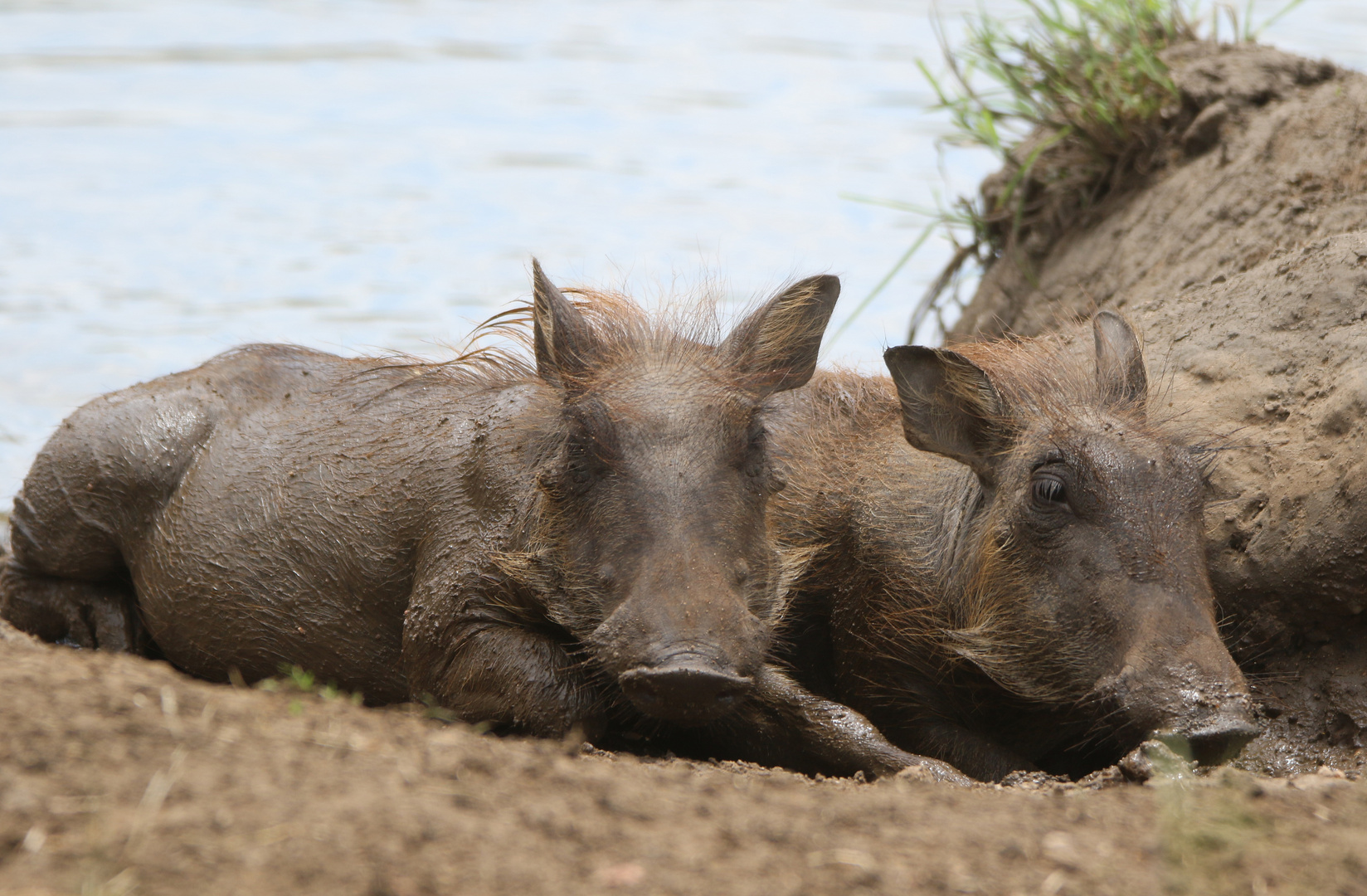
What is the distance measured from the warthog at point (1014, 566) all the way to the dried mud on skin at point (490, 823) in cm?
96

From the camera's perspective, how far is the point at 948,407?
16.0 feet

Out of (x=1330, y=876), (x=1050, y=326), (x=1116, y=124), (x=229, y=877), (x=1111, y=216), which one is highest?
(x=1116, y=124)

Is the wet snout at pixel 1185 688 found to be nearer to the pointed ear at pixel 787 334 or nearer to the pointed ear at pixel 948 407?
the pointed ear at pixel 948 407

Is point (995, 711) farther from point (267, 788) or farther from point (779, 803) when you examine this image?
point (267, 788)

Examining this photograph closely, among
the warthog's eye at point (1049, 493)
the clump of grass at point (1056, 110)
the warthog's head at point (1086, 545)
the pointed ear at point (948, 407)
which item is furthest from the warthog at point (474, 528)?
the clump of grass at point (1056, 110)

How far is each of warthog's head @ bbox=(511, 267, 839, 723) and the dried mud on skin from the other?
2.14 ft

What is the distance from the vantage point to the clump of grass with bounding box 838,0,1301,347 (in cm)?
749

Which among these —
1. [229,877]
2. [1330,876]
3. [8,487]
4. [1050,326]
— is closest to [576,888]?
[229,877]

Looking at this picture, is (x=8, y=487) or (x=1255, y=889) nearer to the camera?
(x=1255, y=889)

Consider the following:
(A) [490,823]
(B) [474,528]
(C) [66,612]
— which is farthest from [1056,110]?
(A) [490,823]

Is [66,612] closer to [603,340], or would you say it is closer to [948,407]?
[603,340]

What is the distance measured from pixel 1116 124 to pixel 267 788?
5951 millimetres

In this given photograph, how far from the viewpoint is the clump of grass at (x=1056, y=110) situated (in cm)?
749

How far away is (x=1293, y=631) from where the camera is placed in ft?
16.7
